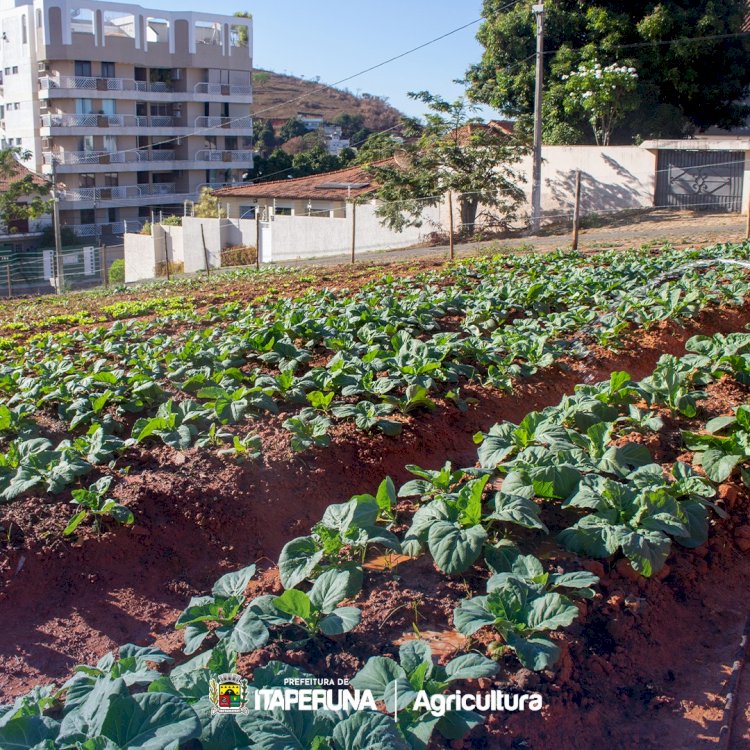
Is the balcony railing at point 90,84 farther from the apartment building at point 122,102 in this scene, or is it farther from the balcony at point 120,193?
the balcony at point 120,193

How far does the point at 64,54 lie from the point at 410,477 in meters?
41.8

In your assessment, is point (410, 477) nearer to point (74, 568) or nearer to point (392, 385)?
point (392, 385)

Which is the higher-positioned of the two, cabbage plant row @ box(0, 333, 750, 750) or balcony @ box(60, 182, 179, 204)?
balcony @ box(60, 182, 179, 204)

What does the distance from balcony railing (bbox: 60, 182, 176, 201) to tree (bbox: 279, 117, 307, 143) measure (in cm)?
2430

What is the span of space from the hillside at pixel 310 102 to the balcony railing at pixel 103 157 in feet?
109

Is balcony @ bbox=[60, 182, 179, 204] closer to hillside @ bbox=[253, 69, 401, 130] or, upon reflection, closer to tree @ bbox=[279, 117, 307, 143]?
tree @ bbox=[279, 117, 307, 143]

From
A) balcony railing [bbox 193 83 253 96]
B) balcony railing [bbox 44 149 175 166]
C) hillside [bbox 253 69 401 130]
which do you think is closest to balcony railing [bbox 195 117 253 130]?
balcony railing [bbox 193 83 253 96]

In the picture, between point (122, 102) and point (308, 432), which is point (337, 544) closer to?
point (308, 432)

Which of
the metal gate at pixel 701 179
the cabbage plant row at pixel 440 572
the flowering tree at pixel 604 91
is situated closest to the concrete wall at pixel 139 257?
the flowering tree at pixel 604 91

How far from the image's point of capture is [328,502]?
5605 mm

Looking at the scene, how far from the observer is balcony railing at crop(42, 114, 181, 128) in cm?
4197

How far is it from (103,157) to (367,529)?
140 feet

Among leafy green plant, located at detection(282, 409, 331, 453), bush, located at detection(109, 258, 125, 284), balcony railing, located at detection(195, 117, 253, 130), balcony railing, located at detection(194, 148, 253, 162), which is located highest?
balcony railing, located at detection(195, 117, 253, 130)

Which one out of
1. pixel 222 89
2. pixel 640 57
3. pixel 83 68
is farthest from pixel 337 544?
pixel 222 89
